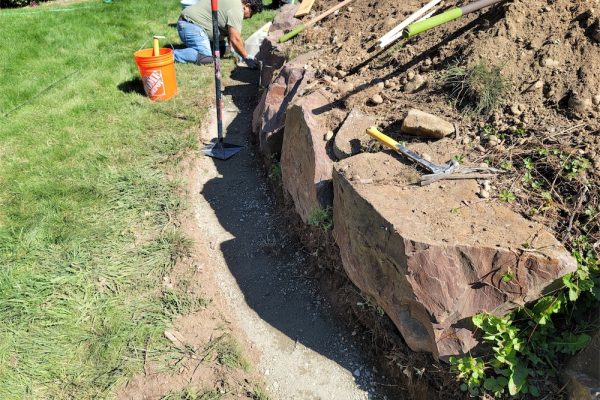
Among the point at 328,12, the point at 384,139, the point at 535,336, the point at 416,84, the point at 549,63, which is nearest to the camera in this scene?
the point at 535,336

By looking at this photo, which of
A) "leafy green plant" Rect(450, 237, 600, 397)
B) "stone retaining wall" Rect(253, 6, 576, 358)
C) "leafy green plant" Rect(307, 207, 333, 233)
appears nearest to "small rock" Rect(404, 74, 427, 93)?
"stone retaining wall" Rect(253, 6, 576, 358)

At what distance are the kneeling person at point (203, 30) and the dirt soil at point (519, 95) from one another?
115 inches

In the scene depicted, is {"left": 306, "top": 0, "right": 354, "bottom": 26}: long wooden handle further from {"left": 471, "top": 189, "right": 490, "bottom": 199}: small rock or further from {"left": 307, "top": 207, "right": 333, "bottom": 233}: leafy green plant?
{"left": 471, "top": 189, "right": 490, "bottom": 199}: small rock

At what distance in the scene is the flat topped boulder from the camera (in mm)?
2100

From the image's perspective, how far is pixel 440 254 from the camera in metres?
2.15

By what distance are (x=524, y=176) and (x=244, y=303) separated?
2.04 metres

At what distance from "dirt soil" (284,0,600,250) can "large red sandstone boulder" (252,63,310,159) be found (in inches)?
Result: 7.7

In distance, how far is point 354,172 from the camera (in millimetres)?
2652

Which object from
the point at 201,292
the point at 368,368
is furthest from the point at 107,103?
the point at 368,368

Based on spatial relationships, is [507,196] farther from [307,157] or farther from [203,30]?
[203,30]

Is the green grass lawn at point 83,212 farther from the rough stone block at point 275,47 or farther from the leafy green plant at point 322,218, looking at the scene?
the leafy green plant at point 322,218

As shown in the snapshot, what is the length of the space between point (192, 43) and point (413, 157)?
5140 mm

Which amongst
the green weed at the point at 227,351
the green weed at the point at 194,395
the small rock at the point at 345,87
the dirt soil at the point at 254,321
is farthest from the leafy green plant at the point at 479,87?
the green weed at the point at 194,395

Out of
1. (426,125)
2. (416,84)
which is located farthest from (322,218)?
(416,84)
